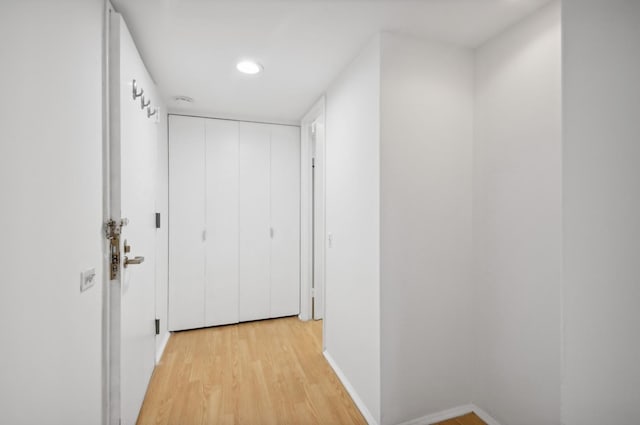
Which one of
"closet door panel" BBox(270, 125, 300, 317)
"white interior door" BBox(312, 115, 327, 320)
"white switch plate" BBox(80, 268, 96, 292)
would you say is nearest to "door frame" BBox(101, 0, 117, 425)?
"white switch plate" BBox(80, 268, 96, 292)

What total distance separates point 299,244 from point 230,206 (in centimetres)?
90

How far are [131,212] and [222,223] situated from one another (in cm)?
157

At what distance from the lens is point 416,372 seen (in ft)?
5.60

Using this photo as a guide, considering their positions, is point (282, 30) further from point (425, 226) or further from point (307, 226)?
point (307, 226)

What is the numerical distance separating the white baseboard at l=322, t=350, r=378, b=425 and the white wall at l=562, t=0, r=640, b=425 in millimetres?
1512

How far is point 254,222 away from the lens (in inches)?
129

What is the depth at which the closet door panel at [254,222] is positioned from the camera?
322 cm

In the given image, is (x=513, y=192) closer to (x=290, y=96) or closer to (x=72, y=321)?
(x=290, y=96)

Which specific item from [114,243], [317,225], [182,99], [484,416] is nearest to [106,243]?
[114,243]

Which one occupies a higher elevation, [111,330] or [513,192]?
[513,192]

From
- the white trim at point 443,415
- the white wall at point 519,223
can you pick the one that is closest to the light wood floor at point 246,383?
the white trim at point 443,415

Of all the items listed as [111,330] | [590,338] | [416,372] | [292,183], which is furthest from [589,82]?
[292,183]

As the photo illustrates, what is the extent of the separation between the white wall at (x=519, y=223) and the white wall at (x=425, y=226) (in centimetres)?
9

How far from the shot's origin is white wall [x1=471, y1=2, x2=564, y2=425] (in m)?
1.39
